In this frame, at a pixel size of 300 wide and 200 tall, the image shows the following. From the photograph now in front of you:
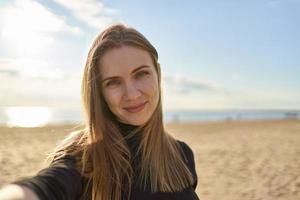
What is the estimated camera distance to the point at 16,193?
1.13m

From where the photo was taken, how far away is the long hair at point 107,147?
1.70 metres

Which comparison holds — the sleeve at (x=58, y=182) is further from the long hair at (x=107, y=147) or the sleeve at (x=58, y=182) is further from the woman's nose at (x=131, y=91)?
the woman's nose at (x=131, y=91)

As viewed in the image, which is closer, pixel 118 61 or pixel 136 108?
pixel 118 61

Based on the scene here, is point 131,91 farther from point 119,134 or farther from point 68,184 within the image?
point 68,184

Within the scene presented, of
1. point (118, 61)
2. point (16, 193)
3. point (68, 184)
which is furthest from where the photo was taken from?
point (118, 61)

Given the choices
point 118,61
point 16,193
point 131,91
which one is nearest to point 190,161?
point 131,91

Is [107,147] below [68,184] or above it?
above

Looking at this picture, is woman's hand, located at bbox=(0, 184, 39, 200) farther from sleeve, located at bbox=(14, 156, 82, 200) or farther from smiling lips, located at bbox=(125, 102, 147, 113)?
smiling lips, located at bbox=(125, 102, 147, 113)

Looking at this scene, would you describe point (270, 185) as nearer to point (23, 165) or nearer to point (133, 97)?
point (23, 165)

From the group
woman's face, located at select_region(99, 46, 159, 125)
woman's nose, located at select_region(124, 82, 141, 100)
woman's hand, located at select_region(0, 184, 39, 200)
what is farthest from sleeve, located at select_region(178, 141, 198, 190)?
woman's hand, located at select_region(0, 184, 39, 200)

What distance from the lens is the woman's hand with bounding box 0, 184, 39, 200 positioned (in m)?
1.12

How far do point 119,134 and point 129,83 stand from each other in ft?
0.83

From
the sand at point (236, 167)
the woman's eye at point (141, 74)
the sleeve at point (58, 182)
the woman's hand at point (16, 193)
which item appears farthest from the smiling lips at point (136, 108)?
the sand at point (236, 167)

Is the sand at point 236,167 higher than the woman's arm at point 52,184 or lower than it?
lower
